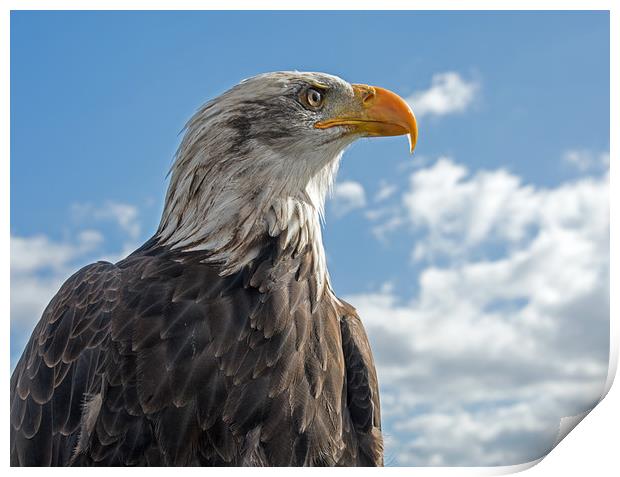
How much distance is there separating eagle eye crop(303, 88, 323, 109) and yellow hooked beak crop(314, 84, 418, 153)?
0.08 m

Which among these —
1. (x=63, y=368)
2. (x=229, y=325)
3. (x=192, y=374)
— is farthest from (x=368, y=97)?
(x=63, y=368)

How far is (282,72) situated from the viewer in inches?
118

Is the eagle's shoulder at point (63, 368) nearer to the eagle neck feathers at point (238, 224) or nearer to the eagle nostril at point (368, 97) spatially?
the eagle neck feathers at point (238, 224)

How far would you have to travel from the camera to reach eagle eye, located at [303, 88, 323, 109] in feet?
9.73

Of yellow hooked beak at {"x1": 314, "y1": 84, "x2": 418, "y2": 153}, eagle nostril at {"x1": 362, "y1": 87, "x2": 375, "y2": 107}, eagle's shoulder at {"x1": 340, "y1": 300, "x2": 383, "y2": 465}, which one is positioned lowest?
eagle's shoulder at {"x1": 340, "y1": 300, "x2": 383, "y2": 465}

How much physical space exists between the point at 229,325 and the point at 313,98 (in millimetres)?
1032

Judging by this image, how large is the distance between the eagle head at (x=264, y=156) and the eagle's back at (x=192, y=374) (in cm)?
11

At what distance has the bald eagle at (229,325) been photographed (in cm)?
248

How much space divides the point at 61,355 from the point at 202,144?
99 centimetres

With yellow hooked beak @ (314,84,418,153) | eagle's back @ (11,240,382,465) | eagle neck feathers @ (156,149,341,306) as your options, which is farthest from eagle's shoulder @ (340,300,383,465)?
yellow hooked beak @ (314,84,418,153)

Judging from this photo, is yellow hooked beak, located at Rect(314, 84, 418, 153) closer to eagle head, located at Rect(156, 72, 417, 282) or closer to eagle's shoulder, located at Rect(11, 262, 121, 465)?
eagle head, located at Rect(156, 72, 417, 282)

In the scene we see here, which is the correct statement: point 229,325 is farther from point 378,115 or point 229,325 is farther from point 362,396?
point 378,115

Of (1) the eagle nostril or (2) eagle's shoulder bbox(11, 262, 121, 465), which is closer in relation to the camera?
(2) eagle's shoulder bbox(11, 262, 121, 465)

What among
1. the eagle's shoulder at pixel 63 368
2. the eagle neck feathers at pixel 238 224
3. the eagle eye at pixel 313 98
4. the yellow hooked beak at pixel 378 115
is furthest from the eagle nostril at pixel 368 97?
the eagle's shoulder at pixel 63 368
